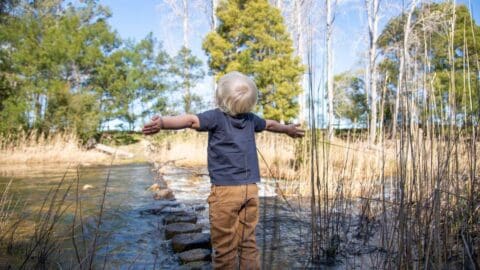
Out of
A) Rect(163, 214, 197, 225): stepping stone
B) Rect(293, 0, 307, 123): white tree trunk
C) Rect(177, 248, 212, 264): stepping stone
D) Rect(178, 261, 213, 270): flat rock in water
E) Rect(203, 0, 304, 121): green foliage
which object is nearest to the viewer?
Rect(178, 261, 213, 270): flat rock in water

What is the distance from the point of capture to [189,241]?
2.25 meters

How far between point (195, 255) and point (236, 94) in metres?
0.94

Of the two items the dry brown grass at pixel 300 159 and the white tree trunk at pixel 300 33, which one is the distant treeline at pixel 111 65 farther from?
the dry brown grass at pixel 300 159

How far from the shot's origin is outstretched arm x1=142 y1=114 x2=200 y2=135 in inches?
69.7

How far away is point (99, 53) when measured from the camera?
17.9 meters

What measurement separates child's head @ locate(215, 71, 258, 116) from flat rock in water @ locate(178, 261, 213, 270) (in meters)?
0.83

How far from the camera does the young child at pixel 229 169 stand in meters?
1.81

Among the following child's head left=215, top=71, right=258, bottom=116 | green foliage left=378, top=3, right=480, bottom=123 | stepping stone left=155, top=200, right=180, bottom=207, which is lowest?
stepping stone left=155, top=200, right=180, bottom=207

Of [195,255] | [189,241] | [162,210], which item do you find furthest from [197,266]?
[162,210]

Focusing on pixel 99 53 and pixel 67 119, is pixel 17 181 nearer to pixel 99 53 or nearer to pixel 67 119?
pixel 67 119

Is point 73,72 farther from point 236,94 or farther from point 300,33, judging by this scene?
point 236,94

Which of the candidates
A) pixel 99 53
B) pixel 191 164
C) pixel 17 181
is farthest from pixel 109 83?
pixel 17 181

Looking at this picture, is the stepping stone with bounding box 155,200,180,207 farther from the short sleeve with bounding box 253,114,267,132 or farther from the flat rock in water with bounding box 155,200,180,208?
the short sleeve with bounding box 253,114,267,132

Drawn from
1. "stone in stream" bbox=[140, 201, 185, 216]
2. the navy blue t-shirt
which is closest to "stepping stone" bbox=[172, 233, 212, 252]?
the navy blue t-shirt
